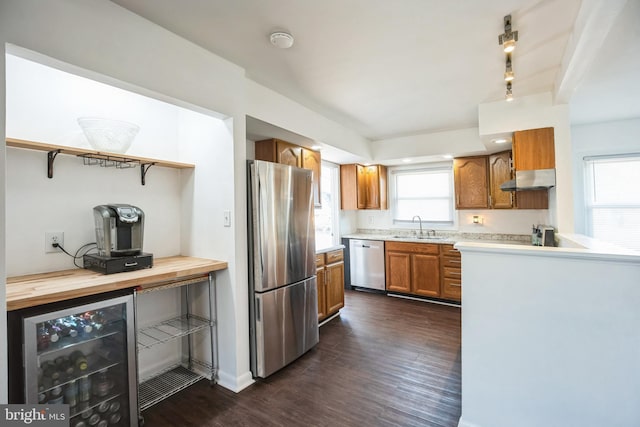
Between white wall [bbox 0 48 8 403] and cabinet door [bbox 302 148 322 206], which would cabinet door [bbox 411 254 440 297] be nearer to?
cabinet door [bbox 302 148 322 206]

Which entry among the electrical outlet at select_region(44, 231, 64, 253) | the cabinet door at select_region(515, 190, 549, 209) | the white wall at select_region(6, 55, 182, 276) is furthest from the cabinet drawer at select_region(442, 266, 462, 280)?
the electrical outlet at select_region(44, 231, 64, 253)

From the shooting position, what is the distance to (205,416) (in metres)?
1.96

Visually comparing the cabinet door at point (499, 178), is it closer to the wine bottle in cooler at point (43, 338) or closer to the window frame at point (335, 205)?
the window frame at point (335, 205)

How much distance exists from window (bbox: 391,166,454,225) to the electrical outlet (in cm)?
469

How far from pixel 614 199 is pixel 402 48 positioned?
381 centimetres

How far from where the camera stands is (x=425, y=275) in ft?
14.4

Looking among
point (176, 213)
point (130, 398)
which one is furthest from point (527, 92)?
point (130, 398)

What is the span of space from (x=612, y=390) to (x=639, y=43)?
86.1 inches

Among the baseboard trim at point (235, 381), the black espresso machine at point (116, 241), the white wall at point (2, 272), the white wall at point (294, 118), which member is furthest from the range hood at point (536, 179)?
the white wall at point (2, 272)

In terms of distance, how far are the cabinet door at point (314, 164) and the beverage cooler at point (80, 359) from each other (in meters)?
2.28

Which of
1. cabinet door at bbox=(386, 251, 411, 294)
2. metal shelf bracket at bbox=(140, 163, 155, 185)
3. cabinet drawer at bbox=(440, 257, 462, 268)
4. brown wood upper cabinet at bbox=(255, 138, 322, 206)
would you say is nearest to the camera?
metal shelf bracket at bbox=(140, 163, 155, 185)

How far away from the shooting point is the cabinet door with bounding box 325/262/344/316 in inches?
143

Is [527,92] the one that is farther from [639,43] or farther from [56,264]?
[56,264]

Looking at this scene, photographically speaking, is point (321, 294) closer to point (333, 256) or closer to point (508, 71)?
point (333, 256)
